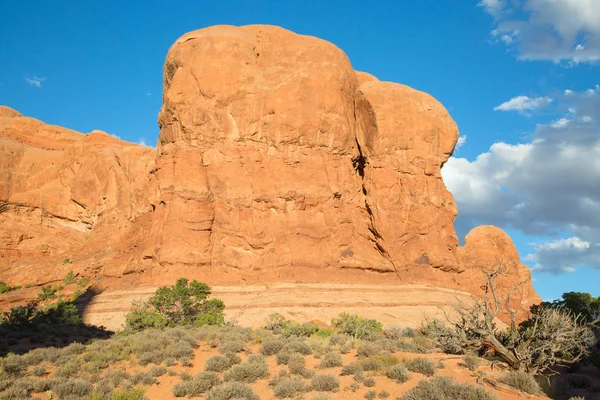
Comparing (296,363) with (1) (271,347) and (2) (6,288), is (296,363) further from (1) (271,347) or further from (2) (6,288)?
(2) (6,288)

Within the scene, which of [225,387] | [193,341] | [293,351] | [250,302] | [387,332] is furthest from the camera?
[250,302]

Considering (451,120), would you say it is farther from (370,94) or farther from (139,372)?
(139,372)

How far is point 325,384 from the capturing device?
1136 centimetres

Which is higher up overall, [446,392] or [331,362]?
[446,392]

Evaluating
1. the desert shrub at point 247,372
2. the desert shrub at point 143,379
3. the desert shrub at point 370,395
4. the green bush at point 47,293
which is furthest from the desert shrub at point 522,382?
the green bush at point 47,293

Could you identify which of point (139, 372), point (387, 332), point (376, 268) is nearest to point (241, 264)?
point (376, 268)

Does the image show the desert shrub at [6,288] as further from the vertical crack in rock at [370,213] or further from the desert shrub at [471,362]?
the desert shrub at [471,362]

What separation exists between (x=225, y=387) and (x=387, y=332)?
15772 mm

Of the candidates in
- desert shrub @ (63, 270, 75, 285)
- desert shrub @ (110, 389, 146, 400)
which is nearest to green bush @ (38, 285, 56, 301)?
desert shrub @ (63, 270, 75, 285)

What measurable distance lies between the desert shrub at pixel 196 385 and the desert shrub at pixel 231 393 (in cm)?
44

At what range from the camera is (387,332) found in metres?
25.2

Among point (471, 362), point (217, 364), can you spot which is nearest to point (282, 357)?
point (217, 364)

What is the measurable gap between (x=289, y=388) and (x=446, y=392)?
359 centimetres

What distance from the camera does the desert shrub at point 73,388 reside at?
10945mm
